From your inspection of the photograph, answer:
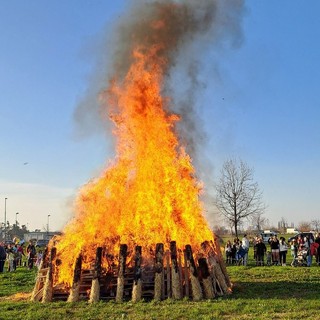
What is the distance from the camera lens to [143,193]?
15297 millimetres

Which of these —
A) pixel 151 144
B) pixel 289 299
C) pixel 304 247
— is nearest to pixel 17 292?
pixel 151 144

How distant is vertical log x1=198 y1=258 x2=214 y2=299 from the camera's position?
12727mm

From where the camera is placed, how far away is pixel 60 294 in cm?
1345

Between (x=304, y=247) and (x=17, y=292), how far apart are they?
16.9 metres

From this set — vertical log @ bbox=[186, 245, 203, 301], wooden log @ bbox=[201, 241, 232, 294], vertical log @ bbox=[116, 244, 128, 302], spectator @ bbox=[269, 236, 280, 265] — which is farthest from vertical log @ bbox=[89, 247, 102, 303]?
spectator @ bbox=[269, 236, 280, 265]

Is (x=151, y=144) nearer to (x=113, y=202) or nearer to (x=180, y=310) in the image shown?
(x=113, y=202)

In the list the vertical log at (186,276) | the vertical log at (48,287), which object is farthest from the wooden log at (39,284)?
the vertical log at (186,276)

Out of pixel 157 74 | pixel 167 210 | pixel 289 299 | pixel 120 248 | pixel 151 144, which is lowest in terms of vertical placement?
pixel 289 299

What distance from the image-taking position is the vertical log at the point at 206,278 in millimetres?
12727

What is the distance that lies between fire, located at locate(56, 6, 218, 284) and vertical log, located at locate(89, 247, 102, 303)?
87 cm

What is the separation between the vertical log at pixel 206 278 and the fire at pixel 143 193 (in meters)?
1.27

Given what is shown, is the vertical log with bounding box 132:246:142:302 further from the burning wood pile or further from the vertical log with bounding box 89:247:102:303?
the vertical log with bounding box 89:247:102:303

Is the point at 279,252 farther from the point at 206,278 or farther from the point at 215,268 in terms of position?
the point at 206,278

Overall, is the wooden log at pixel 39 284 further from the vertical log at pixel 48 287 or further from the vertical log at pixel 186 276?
the vertical log at pixel 186 276
